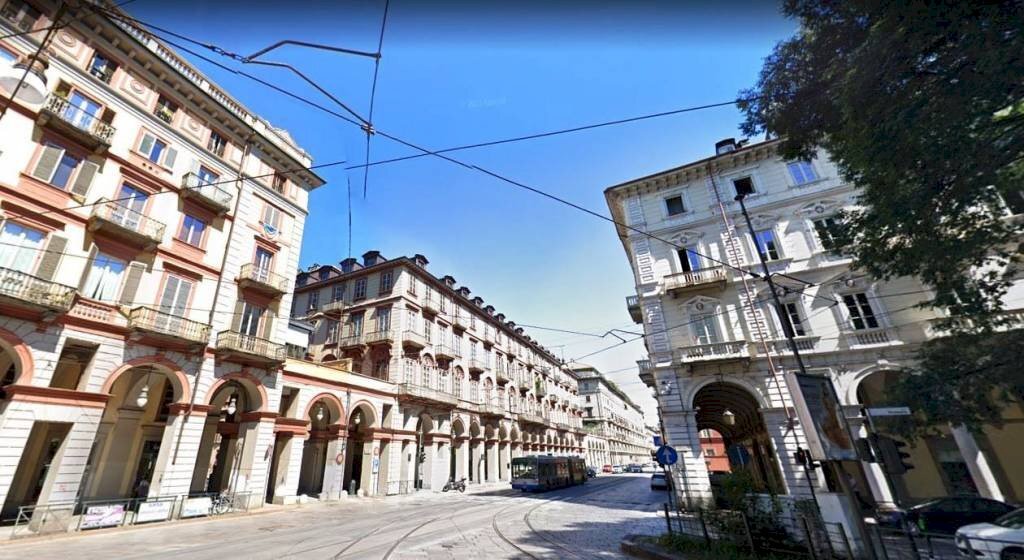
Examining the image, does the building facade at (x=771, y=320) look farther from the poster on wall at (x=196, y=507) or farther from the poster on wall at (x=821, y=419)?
the poster on wall at (x=196, y=507)

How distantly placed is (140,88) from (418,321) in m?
20.7

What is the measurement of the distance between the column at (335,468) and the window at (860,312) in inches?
1057

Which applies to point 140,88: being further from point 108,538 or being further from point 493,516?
point 493,516

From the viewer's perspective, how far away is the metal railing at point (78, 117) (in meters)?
14.2

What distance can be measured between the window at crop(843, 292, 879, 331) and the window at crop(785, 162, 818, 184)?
6.40 meters

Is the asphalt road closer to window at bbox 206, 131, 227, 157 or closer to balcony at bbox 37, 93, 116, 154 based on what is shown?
balcony at bbox 37, 93, 116, 154

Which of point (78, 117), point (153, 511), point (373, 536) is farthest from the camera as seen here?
point (78, 117)

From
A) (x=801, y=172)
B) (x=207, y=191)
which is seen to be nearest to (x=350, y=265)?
(x=207, y=191)

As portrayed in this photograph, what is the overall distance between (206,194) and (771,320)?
2669 cm

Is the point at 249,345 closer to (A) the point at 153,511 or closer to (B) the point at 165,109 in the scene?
Result: (A) the point at 153,511

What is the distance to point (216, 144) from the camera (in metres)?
20.4

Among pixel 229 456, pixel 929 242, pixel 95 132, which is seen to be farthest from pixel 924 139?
pixel 229 456

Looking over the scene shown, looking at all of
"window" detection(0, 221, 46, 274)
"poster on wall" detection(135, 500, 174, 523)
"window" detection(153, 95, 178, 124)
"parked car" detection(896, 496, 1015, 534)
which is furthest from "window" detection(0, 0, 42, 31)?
"parked car" detection(896, 496, 1015, 534)

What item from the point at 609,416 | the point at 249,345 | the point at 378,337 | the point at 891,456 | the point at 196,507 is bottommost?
the point at 196,507
